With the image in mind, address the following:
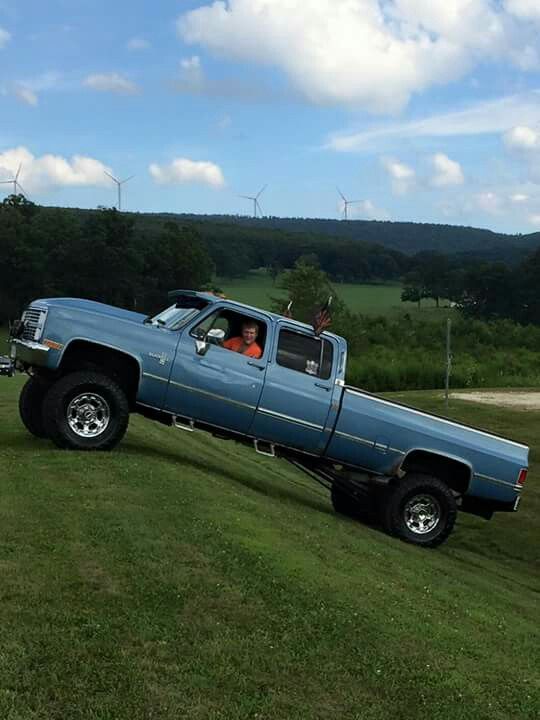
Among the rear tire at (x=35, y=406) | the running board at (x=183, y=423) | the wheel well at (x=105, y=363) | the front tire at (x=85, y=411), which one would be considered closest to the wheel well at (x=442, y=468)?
the running board at (x=183, y=423)

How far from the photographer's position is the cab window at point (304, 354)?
11070 millimetres

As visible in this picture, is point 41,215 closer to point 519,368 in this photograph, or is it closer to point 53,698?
point 519,368

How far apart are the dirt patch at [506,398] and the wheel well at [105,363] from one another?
60.4ft

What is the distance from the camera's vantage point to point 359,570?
7.64 meters

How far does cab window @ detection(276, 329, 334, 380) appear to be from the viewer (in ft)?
36.3

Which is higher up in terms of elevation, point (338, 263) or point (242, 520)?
point (338, 263)

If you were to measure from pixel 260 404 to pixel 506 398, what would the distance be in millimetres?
21027

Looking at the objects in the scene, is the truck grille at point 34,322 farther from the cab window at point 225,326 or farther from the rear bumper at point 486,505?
the rear bumper at point 486,505

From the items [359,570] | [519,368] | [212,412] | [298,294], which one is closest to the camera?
[359,570]

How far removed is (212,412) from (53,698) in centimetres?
653

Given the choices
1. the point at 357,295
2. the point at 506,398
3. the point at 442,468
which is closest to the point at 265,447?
the point at 442,468

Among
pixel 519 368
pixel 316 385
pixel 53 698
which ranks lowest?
pixel 53 698

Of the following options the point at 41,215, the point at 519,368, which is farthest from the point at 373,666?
the point at 41,215

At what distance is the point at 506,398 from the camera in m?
30.0
